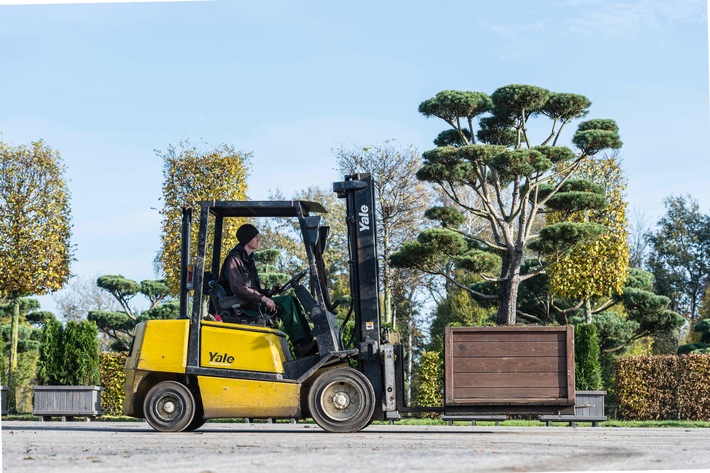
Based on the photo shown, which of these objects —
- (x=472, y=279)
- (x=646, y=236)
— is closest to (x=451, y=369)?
(x=472, y=279)

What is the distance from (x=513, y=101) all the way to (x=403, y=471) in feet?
66.5

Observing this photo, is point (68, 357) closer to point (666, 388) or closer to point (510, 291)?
point (510, 291)

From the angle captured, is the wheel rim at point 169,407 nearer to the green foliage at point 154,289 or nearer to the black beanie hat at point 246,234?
the black beanie hat at point 246,234

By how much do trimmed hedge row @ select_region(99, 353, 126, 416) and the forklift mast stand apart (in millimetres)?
11222

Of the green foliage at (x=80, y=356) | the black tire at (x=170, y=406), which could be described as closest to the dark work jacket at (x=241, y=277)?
the black tire at (x=170, y=406)

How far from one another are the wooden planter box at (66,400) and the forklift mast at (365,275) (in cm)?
950

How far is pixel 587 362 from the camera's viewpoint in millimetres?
20188

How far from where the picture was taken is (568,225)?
24625 mm

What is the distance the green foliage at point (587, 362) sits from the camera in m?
20.0

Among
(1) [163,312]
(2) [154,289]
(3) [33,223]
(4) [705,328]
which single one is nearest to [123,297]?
(2) [154,289]

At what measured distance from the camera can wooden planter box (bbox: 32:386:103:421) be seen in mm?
19438

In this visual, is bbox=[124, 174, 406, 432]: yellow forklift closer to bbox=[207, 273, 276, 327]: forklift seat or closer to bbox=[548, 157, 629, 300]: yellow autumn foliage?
bbox=[207, 273, 276, 327]: forklift seat

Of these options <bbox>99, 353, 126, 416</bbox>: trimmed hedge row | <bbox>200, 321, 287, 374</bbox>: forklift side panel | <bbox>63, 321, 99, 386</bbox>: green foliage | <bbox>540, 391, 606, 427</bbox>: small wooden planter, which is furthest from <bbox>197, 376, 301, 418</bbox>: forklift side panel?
<bbox>99, 353, 126, 416</bbox>: trimmed hedge row

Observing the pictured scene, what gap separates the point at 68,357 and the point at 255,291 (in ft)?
34.7
